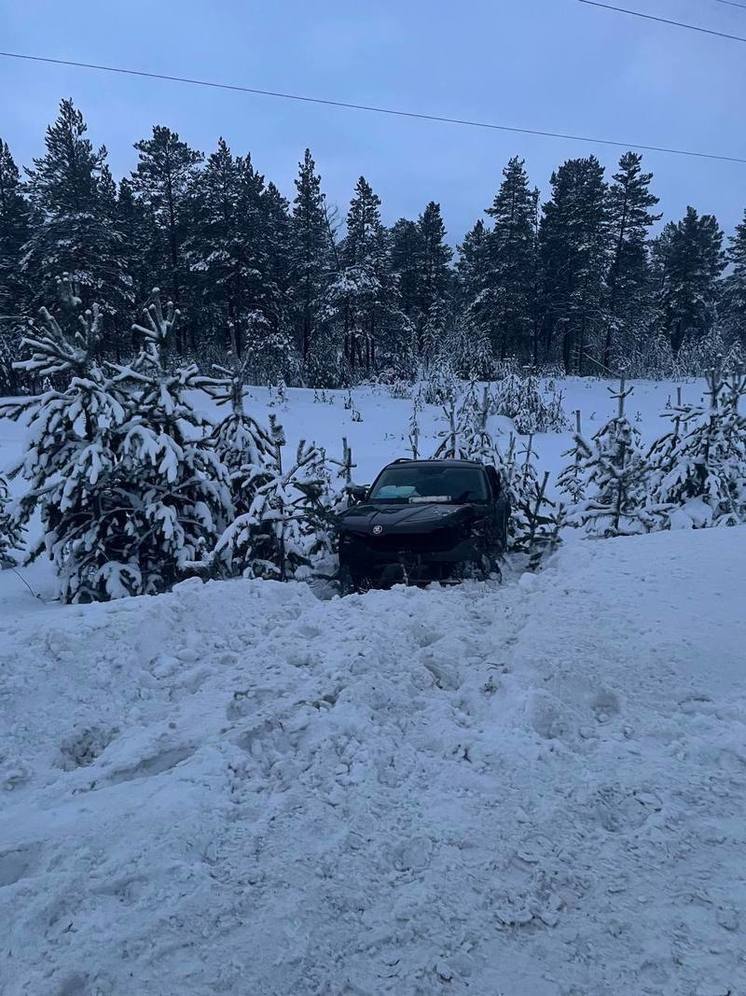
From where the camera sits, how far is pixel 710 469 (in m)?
8.60

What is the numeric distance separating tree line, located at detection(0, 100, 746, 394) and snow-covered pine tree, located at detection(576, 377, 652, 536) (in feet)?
59.0

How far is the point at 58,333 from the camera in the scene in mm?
6574

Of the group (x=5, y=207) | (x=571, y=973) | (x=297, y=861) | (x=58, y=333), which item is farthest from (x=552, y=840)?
(x=5, y=207)

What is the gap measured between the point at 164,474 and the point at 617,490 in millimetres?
6189

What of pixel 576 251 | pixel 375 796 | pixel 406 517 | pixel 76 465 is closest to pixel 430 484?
pixel 406 517

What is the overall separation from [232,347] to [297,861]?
110 feet

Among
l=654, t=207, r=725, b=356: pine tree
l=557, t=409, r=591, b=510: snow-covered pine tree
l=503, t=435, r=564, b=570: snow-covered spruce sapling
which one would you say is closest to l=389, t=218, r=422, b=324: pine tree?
l=654, t=207, r=725, b=356: pine tree

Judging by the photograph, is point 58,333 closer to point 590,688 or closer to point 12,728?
point 12,728

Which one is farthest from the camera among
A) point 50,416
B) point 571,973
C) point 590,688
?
point 50,416

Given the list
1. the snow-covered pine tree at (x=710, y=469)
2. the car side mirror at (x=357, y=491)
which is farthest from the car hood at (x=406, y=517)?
the snow-covered pine tree at (x=710, y=469)

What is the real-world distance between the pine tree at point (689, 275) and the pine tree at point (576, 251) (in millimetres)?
6918

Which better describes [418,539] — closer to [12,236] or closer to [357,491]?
[357,491]

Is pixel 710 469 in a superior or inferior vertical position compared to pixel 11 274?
inferior

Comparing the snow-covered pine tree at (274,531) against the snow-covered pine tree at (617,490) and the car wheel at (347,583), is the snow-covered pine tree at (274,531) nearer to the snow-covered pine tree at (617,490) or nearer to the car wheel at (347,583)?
the car wheel at (347,583)
